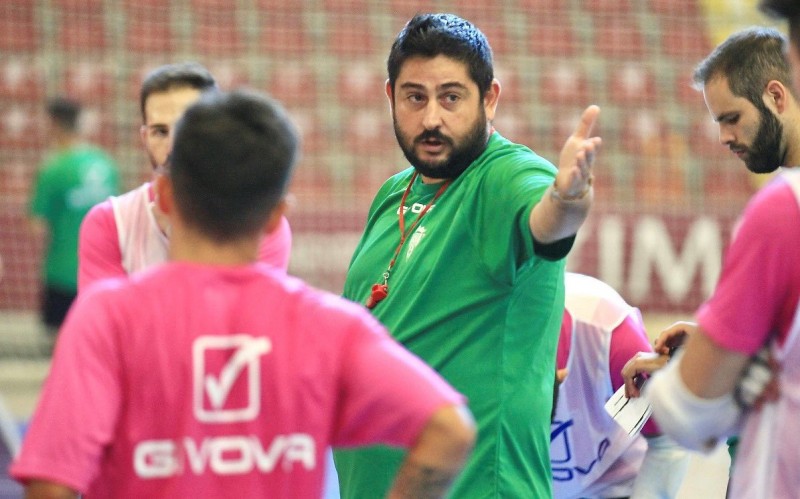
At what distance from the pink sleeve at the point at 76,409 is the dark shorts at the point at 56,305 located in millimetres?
6863

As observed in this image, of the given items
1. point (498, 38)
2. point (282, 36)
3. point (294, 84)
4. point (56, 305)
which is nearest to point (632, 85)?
point (498, 38)

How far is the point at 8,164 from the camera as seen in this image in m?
9.84

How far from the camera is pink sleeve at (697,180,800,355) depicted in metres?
1.73

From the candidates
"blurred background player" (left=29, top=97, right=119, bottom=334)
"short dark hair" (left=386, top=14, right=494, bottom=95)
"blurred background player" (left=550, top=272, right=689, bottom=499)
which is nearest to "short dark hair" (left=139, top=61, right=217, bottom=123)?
"short dark hair" (left=386, top=14, right=494, bottom=95)

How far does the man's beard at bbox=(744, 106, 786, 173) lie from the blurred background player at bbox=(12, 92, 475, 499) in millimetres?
1060

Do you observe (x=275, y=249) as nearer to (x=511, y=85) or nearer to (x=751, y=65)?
(x=751, y=65)

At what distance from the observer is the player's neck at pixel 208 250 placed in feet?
5.96

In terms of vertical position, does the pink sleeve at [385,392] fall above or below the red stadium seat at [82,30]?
below

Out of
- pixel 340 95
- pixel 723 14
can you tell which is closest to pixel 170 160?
pixel 340 95

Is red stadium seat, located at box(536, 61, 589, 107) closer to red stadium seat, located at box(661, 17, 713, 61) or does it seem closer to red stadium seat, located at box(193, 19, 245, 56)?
red stadium seat, located at box(661, 17, 713, 61)

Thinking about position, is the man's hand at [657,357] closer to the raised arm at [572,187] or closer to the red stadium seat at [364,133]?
the raised arm at [572,187]

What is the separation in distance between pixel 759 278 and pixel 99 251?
72.9 inches

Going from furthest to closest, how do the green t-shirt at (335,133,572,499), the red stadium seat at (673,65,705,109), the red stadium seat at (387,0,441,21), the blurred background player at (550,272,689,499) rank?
the red stadium seat at (673,65,705,109), the red stadium seat at (387,0,441,21), the blurred background player at (550,272,689,499), the green t-shirt at (335,133,572,499)

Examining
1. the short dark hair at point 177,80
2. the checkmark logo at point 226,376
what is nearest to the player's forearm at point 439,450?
the checkmark logo at point 226,376
